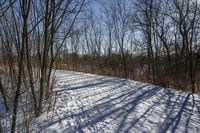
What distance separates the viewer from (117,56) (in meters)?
19.8

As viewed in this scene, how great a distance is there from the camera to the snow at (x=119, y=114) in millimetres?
4609

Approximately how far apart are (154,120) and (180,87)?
19.2ft

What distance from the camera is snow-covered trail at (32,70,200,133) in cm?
462

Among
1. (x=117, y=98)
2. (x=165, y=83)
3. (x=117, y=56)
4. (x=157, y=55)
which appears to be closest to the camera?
(x=117, y=98)

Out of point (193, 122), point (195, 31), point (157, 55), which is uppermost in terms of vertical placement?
point (195, 31)

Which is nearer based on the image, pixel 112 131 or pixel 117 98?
pixel 112 131

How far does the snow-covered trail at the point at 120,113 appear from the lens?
15.1ft

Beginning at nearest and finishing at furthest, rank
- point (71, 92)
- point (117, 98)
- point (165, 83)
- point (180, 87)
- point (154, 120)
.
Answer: point (154, 120)
point (117, 98)
point (71, 92)
point (180, 87)
point (165, 83)

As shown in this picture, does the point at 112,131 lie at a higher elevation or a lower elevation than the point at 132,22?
lower

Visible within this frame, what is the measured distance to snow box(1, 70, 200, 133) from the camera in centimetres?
461

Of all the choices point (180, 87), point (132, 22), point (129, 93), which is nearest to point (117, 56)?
point (132, 22)

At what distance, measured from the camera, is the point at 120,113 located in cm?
543

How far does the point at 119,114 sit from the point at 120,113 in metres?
0.08

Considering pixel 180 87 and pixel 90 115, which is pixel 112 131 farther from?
pixel 180 87
